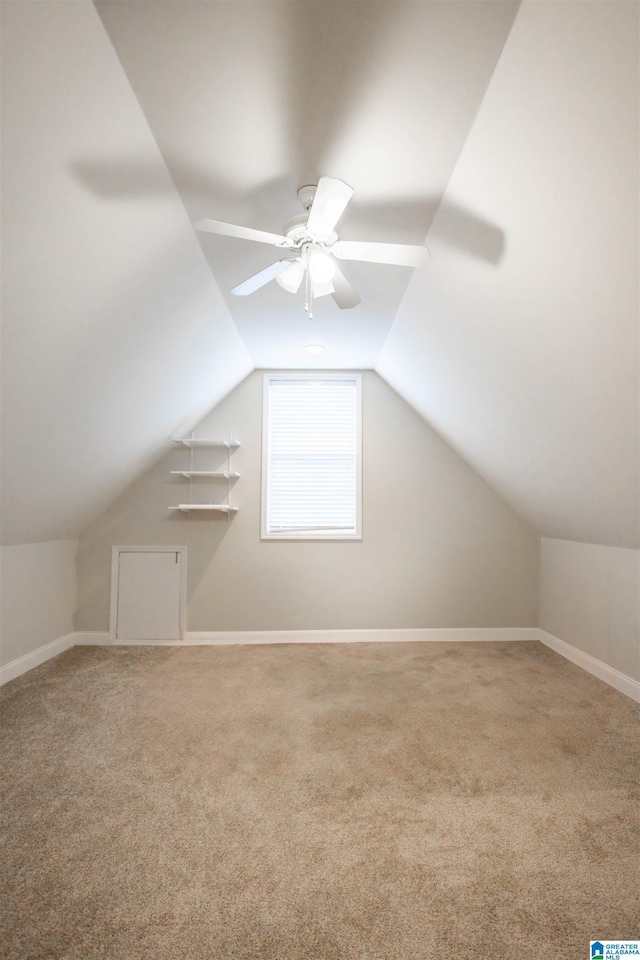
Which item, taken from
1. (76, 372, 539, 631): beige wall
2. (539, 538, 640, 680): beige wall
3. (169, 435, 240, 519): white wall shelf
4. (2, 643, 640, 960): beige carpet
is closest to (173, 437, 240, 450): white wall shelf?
(169, 435, 240, 519): white wall shelf

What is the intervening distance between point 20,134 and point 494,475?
152 inches

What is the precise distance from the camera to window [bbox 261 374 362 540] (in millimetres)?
4871

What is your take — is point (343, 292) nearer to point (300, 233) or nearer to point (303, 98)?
point (300, 233)

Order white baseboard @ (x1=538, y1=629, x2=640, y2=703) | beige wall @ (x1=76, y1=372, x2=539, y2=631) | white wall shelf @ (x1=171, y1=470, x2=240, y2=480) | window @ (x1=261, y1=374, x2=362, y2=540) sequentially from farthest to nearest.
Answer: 1. window @ (x1=261, y1=374, x2=362, y2=540)
2. beige wall @ (x1=76, y1=372, x2=539, y2=631)
3. white wall shelf @ (x1=171, y1=470, x2=240, y2=480)
4. white baseboard @ (x1=538, y1=629, x2=640, y2=703)

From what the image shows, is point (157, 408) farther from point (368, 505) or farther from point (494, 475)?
point (494, 475)

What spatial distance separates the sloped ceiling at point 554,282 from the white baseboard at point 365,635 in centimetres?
137

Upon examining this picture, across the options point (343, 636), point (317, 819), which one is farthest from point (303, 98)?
point (343, 636)

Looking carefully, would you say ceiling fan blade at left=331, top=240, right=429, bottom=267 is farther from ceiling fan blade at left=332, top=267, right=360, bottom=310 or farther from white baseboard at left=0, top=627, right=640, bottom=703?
white baseboard at left=0, top=627, right=640, bottom=703

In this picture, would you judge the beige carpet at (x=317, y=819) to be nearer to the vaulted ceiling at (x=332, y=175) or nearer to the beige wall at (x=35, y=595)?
the beige wall at (x=35, y=595)

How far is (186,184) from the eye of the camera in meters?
2.08

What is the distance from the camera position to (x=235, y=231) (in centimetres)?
194

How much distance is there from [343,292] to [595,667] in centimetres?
Result: 320

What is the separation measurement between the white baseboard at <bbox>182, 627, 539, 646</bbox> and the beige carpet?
40.1 inches

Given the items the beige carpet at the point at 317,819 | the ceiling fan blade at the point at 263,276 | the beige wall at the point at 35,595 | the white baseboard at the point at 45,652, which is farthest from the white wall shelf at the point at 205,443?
the ceiling fan blade at the point at 263,276
